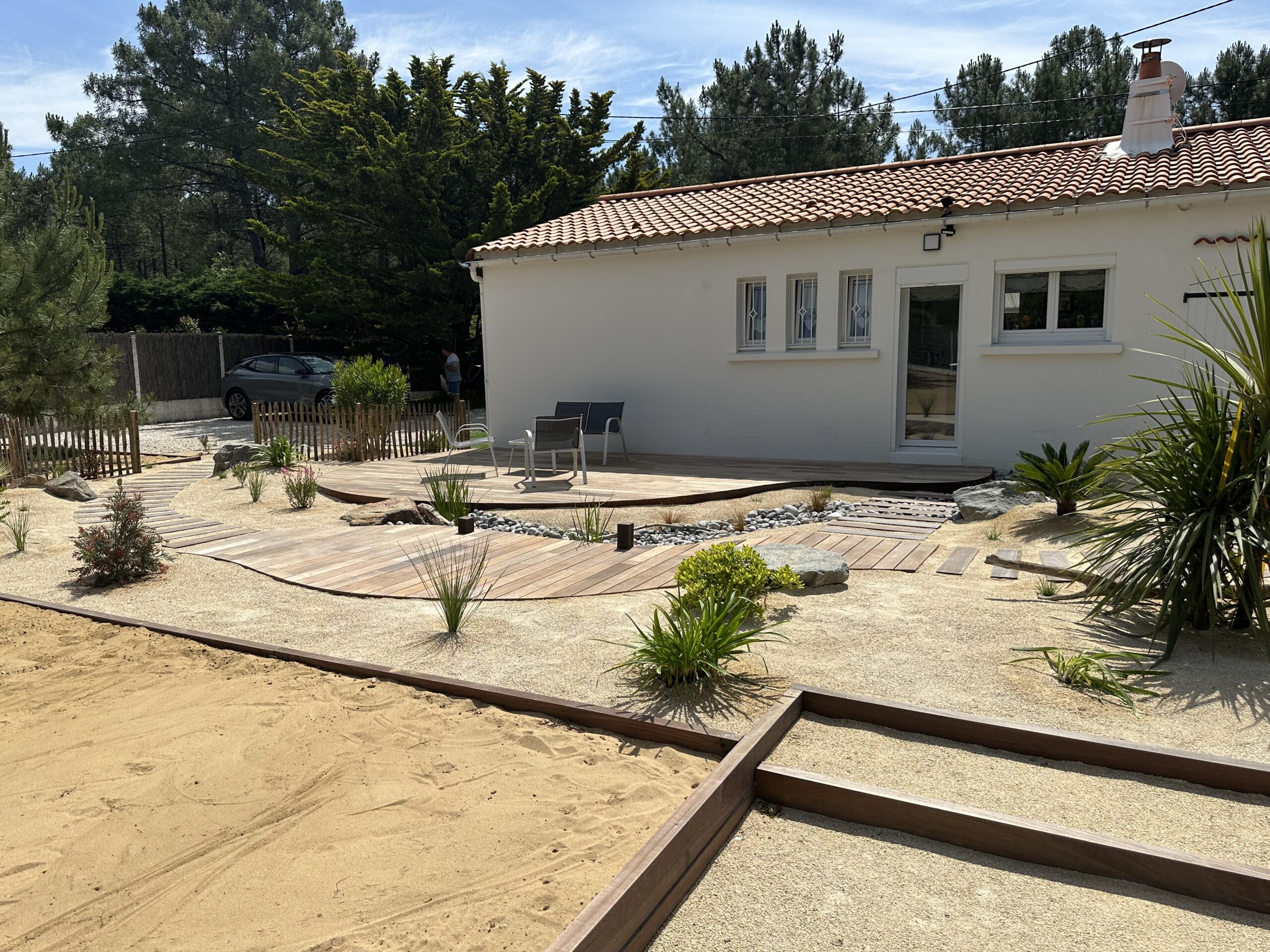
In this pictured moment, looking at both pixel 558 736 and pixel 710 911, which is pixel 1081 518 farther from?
pixel 710 911

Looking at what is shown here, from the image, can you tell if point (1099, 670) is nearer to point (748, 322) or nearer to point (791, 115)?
point (748, 322)

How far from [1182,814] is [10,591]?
6957 mm

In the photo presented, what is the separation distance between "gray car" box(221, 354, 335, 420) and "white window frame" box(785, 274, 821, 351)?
11.2 meters

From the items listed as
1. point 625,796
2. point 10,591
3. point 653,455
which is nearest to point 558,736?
point 625,796

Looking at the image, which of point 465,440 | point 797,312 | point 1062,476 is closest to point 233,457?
point 465,440

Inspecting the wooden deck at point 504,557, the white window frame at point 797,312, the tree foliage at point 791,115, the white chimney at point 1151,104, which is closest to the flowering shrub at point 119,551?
the wooden deck at point 504,557

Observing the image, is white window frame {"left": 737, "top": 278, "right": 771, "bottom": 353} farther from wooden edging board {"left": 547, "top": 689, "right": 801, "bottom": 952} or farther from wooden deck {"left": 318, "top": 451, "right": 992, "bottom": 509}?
wooden edging board {"left": 547, "top": 689, "right": 801, "bottom": 952}

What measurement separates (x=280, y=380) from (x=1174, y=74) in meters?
17.6

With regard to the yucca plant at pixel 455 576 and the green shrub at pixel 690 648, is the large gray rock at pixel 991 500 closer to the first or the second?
the green shrub at pixel 690 648

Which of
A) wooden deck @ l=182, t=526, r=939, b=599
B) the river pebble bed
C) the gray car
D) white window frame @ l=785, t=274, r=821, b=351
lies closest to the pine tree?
wooden deck @ l=182, t=526, r=939, b=599

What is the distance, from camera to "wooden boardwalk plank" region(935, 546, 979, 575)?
19.7 ft

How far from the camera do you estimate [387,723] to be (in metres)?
3.81

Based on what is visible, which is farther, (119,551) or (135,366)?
(135,366)

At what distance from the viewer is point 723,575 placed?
4.96m
